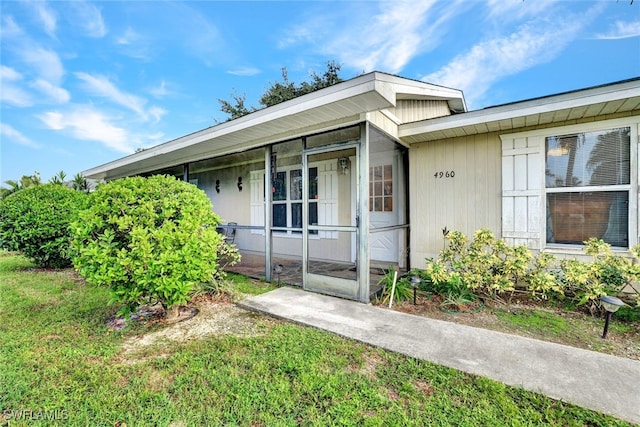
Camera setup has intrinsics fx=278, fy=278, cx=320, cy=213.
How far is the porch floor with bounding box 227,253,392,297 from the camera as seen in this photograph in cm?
479

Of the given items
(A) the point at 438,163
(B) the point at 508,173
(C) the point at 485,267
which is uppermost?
(A) the point at 438,163

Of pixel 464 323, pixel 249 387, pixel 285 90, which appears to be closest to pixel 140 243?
pixel 249 387

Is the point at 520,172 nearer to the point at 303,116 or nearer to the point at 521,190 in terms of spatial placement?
the point at 521,190

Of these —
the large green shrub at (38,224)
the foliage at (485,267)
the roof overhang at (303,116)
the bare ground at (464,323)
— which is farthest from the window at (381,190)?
the large green shrub at (38,224)

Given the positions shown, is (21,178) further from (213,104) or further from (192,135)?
(192,135)

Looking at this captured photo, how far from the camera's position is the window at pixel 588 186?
3.48m

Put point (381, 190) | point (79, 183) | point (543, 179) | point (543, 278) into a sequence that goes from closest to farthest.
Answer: point (543, 278)
point (543, 179)
point (381, 190)
point (79, 183)

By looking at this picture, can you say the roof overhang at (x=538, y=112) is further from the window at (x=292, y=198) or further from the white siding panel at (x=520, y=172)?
the window at (x=292, y=198)

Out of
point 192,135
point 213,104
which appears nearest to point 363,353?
point 192,135

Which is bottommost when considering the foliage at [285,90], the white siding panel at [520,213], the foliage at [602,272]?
the foliage at [602,272]

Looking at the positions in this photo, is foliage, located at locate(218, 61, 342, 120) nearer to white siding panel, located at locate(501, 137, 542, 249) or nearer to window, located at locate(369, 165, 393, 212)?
window, located at locate(369, 165, 393, 212)

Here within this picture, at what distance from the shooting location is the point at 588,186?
143 inches

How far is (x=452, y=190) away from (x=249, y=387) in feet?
13.4

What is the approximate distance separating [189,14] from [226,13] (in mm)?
889
